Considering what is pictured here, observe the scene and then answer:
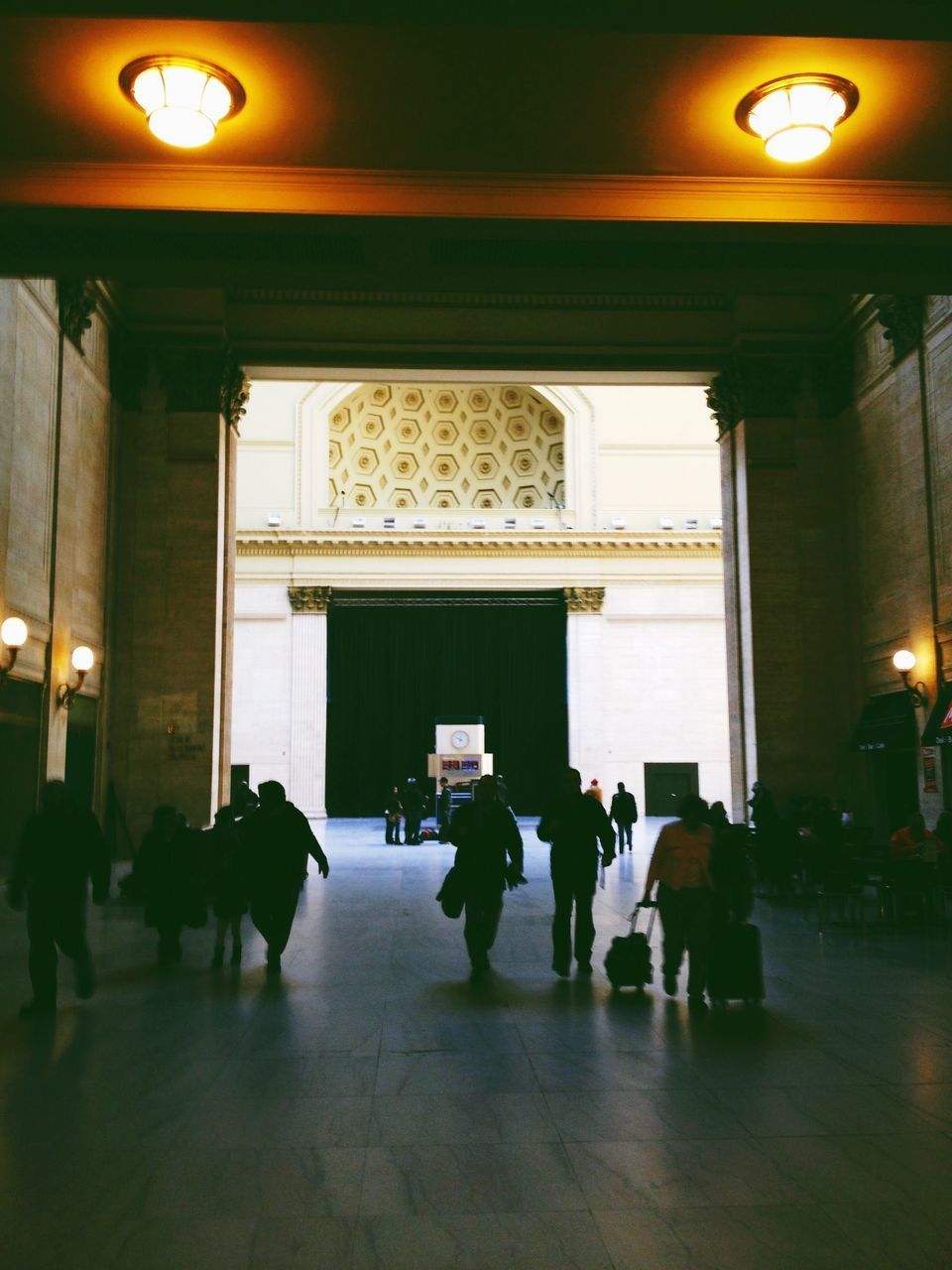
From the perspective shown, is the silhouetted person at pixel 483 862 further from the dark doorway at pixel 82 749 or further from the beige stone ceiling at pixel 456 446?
the beige stone ceiling at pixel 456 446

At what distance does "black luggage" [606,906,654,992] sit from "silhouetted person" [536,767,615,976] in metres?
0.61

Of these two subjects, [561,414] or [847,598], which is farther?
[561,414]

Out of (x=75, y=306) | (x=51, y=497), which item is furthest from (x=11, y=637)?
(x=75, y=306)

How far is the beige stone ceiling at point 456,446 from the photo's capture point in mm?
33156

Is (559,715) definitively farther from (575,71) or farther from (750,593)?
(575,71)

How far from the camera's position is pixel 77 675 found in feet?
51.4

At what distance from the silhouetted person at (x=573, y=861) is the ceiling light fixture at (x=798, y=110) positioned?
4.54m

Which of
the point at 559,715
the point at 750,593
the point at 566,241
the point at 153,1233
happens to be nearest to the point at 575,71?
the point at 566,241

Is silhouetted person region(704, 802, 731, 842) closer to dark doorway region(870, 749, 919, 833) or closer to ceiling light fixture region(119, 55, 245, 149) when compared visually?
dark doorway region(870, 749, 919, 833)

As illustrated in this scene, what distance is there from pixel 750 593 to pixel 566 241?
12.4m

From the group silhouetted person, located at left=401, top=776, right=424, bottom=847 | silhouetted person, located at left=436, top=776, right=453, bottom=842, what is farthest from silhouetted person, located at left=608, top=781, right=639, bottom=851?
silhouetted person, located at left=401, top=776, right=424, bottom=847

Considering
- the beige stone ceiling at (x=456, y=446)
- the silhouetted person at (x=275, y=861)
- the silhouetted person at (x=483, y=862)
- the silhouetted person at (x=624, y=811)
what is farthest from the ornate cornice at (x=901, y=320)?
the beige stone ceiling at (x=456, y=446)

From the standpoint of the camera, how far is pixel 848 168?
6527 mm

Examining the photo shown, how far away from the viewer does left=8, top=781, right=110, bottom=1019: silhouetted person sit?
7.15 m
